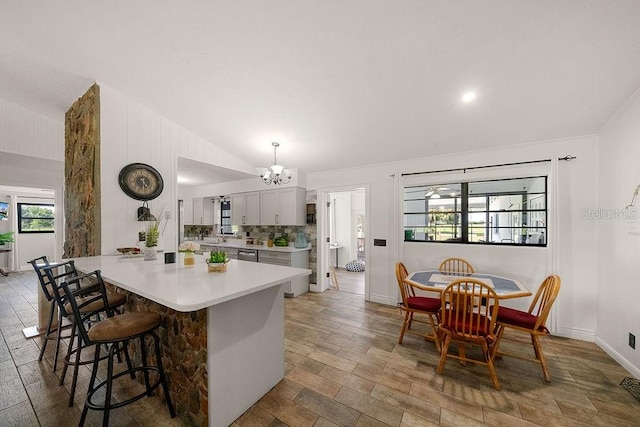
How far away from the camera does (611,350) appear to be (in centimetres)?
244

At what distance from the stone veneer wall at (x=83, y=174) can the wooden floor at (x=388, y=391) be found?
121 centimetres

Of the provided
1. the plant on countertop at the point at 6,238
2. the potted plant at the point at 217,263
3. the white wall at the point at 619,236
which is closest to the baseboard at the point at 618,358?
the white wall at the point at 619,236

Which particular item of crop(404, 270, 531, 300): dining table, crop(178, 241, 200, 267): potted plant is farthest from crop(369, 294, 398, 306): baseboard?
crop(178, 241, 200, 267): potted plant

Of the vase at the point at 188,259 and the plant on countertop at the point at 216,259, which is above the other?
the plant on countertop at the point at 216,259

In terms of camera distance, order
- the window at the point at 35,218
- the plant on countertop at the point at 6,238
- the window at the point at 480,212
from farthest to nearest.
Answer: the window at the point at 35,218 → the plant on countertop at the point at 6,238 → the window at the point at 480,212

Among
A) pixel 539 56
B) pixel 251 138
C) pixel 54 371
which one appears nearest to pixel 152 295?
pixel 54 371

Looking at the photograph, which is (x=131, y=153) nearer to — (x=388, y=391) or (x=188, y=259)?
(x=188, y=259)

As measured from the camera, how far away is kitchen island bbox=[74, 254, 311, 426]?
150cm

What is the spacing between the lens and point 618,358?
7.63 ft

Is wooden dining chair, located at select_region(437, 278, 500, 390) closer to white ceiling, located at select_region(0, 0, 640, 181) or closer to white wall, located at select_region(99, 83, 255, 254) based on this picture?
white ceiling, located at select_region(0, 0, 640, 181)

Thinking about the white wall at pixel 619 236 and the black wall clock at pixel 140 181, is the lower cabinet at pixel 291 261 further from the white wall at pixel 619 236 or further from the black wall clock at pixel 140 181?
the white wall at pixel 619 236

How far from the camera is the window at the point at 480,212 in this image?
3.15 metres

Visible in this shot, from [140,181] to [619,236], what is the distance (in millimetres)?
5436

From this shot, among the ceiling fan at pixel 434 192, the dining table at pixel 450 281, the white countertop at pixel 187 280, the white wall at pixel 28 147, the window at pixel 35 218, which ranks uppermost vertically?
the white wall at pixel 28 147
